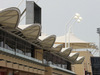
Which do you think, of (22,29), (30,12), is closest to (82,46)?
(30,12)

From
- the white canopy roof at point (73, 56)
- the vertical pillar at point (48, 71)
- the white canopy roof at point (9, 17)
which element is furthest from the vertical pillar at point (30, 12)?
the white canopy roof at point (73, 56)

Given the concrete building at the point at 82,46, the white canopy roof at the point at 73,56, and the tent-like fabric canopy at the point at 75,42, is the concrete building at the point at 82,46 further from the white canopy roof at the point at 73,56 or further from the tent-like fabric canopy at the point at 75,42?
the white canopy roof at the point at 73,56

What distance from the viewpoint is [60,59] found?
4778 centimetres

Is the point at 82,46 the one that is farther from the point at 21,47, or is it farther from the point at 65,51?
the point at 21,47

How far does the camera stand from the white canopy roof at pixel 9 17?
2205 cm

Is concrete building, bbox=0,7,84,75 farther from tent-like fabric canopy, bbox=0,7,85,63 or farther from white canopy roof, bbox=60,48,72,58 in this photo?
white canopy roof, bbox=60,48,72,58

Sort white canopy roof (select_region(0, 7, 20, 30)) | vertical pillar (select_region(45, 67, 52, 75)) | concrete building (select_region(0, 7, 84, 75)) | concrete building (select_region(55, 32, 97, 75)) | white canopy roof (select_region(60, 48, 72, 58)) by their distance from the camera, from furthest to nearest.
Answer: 1. concrete building (select_region(55, 32, 97, 75))
2. white canopy roof (select_region(60, 48, 72, 58))
3. vertical pillar (select_region(45, 67, 52, 75))
4. concrete building (select_region(0, 7, 84, 75))
5. white canopy roof (select_region(0, 7, 20, 30))

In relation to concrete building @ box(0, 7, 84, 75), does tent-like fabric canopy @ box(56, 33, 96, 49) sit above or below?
above

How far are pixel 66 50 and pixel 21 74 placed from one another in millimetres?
17670

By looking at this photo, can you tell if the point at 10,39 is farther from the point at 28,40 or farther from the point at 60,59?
the point at 60,59

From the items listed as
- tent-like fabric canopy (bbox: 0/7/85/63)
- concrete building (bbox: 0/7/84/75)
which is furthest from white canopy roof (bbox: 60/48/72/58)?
concrete building (bbox: 0/7/84/75)

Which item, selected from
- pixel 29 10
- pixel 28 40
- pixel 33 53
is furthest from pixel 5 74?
pixel 29 10

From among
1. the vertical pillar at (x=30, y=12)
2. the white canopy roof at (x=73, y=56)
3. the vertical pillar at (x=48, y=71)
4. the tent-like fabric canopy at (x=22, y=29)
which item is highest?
the vertical pillar at (x=30, y=12)

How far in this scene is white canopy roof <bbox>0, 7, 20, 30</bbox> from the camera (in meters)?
22.0
